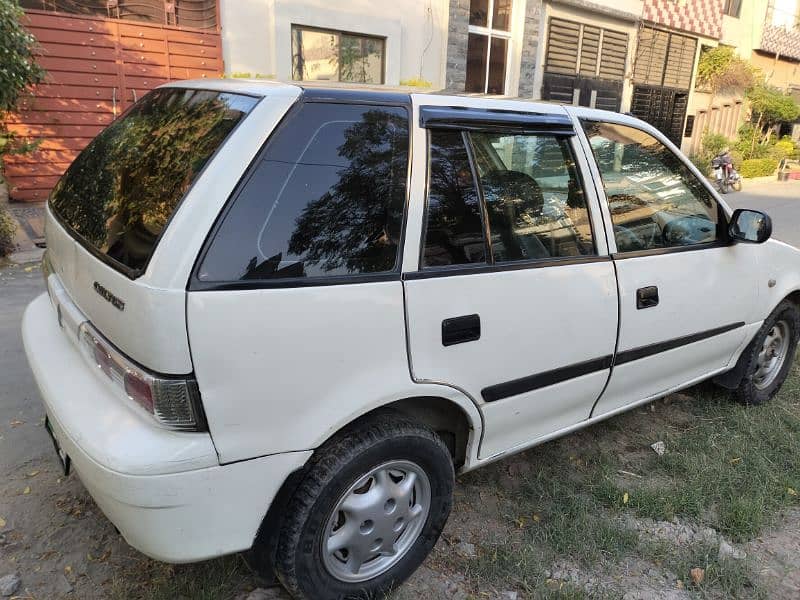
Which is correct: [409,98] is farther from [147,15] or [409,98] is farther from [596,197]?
[147,15]

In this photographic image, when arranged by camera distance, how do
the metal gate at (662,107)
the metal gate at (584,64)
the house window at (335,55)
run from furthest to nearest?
the metal gate at (662,107), the metal gate at (584,64), the house window at (335,55)

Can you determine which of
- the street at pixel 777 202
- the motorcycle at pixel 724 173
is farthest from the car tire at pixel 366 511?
the motorcycle at pixel 724 173

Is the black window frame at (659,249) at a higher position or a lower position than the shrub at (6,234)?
higher

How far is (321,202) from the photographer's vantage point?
1.94 meters

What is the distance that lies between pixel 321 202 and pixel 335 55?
8.24 meters

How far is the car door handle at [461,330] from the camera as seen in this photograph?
210 centimetres

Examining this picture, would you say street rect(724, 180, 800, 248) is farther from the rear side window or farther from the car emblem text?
the car emblem text

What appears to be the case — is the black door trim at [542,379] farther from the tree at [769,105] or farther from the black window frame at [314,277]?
the tree at [769,105]

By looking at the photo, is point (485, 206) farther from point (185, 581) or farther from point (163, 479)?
point (185, 581)

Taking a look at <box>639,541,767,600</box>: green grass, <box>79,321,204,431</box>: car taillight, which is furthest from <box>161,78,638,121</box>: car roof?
<box>639,541,767,600</box>: green grass

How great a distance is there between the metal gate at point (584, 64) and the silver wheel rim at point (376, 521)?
12498 mm

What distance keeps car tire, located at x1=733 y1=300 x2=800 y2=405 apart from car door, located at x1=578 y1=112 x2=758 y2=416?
0.32 meters

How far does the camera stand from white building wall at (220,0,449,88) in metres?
8.40

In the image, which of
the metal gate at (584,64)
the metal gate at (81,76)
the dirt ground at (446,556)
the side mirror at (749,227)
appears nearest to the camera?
the dirt ground at (446,556)
